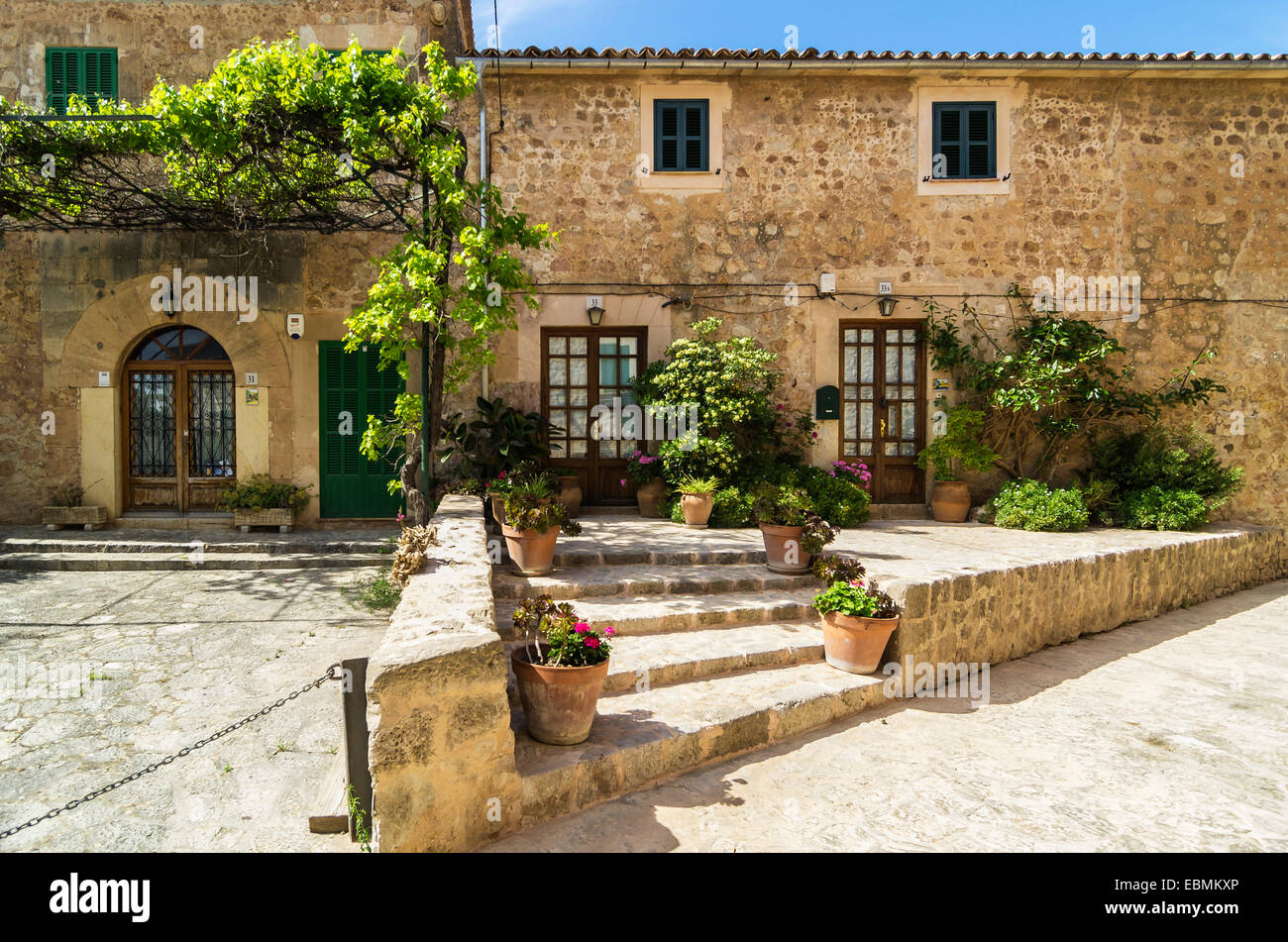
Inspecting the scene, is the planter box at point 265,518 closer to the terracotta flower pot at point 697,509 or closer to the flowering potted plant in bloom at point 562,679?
the terracotta flower pot at point 697,509

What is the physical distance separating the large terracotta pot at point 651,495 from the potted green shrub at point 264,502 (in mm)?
4448

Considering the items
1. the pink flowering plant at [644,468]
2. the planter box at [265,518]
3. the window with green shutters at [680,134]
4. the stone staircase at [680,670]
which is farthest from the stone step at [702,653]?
the window with green shutters at [680,134]

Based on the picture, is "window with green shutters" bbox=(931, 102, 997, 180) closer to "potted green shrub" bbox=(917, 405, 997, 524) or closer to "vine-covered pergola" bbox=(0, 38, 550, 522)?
"potted green shrub" bbox=(917, 405, 997, 524)

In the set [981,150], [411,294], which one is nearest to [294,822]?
[411,294]

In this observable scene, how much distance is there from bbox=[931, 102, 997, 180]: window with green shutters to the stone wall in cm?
26

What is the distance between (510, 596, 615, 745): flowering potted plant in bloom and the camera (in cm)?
304

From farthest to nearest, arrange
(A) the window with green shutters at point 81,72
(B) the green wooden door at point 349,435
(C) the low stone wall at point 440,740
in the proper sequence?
(B) the green wooden door at point 349,435 → (A) the window with green shutters at point 81,72 → (C) the low stone wall at point 440,740

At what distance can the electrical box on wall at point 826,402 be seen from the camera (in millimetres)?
8867

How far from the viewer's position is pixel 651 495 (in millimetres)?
8195

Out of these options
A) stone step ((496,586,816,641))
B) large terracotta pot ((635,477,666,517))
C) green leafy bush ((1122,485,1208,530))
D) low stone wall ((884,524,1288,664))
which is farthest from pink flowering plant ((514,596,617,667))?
green leafy bush ((1122,485,1208,530))

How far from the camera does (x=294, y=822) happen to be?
2828 mm

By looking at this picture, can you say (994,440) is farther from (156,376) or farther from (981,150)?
(156,376)

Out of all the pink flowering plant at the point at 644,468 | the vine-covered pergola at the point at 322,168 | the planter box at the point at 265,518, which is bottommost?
the planter box at the point at 265,518

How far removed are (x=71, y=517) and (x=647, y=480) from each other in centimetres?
724
